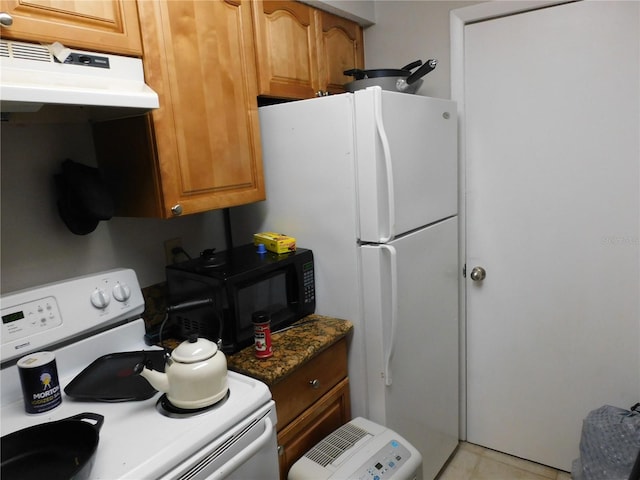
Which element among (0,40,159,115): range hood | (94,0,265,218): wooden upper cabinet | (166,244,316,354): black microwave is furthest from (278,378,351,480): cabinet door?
(0,40,159,115): range hood

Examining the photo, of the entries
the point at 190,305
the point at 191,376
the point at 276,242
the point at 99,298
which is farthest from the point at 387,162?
the point at 99,298

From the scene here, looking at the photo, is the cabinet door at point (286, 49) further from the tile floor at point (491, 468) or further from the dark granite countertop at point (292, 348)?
the tile floor at point (491, 468)

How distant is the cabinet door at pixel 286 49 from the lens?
65.5 inches

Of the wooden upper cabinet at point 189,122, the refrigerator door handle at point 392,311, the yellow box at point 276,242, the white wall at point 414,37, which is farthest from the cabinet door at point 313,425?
the white wall at point 414,37

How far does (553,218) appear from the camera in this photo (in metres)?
1.97

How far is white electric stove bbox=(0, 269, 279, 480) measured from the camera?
985 mm

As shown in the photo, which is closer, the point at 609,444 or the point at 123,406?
the point at 123,406

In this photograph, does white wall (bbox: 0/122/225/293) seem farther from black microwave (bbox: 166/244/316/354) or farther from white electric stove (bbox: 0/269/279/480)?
black microwave (bbox: 166/244/316/354)

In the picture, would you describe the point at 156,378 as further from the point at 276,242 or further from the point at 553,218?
the point at 553,218

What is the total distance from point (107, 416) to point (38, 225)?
0.65 meters

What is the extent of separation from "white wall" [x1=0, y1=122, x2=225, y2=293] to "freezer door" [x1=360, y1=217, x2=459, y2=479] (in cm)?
88

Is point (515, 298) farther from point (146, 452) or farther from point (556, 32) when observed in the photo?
point (146, 452)

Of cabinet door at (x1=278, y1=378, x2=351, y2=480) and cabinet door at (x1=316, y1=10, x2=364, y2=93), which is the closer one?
cabinet door at (x1=278, y1=378, x2=351, y2=480)

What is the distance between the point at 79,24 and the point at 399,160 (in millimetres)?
1045
